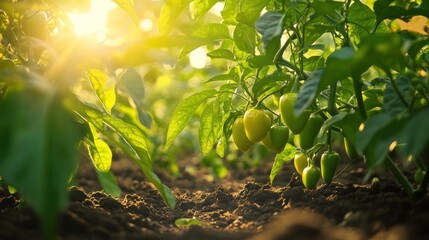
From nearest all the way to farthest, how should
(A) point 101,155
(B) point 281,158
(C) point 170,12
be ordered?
1. (C) point 170,12
2. (A) point 101,155
3. (B) point 281,158

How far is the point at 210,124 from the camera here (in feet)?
6.85

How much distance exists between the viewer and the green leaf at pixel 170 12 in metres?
1.89

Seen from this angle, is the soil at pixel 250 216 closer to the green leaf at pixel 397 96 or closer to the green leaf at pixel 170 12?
the green leaf at pixel 397 96

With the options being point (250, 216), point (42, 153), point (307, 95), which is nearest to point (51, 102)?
point (42, 153)

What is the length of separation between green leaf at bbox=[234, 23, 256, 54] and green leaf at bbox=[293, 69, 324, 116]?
497 millimetres

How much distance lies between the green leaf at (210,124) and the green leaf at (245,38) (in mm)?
284

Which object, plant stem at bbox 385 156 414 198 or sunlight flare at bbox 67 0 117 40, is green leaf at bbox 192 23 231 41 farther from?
plant stem at bbox 385 156 414 198

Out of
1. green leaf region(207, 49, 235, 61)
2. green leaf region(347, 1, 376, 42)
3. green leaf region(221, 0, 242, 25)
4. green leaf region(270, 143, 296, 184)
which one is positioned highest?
green leaf region(221, 0, 242, 25)

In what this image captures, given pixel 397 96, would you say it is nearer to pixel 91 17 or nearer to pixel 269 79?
pixel 269 79

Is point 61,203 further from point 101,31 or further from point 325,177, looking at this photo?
point 325,177

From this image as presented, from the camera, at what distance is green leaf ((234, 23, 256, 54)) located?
1854 mm

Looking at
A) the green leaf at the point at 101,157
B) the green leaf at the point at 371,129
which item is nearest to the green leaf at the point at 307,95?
the green leaf at the point at 371,129

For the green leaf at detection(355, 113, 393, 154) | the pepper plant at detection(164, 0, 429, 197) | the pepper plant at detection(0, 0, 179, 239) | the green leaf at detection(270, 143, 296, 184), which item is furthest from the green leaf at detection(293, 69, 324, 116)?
the green leaf at detection(270, 143, 296, 184)

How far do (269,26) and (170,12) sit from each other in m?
0.56
